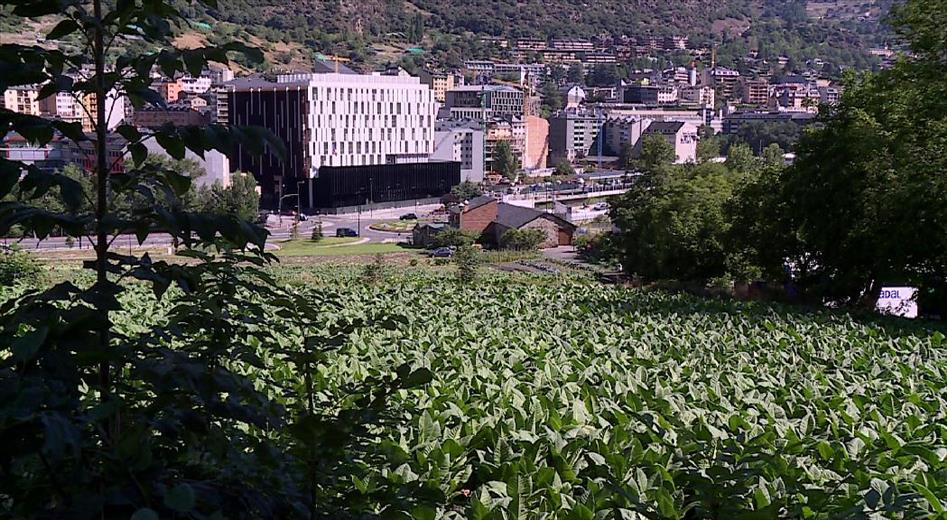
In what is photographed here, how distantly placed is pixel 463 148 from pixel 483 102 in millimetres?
44507

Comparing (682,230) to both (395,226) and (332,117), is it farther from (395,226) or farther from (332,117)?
(332,117)

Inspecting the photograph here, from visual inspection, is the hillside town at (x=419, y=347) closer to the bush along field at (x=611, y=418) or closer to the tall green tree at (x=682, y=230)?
the bush along field at (x=611, y=418)

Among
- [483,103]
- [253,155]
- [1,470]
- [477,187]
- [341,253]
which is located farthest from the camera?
[483,103]

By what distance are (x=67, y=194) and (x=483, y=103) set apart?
6069 inches

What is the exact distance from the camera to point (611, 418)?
7.66m

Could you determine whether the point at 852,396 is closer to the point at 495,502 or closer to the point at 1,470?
the point at 495,502

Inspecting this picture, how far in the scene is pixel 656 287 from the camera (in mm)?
28000

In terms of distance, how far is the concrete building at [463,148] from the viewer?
10950cm

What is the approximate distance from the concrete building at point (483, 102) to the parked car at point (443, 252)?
91.4 m

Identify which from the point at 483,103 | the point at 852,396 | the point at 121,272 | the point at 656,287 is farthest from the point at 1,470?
the point at 483,103

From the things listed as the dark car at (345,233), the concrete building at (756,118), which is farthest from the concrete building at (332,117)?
the concrete building at (756,118)

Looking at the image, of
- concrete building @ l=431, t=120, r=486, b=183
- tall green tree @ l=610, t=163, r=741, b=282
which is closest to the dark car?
tall green tree @ l=610, t=163, r=741, b=282

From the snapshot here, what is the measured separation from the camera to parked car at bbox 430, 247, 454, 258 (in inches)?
2330

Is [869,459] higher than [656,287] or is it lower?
higher
